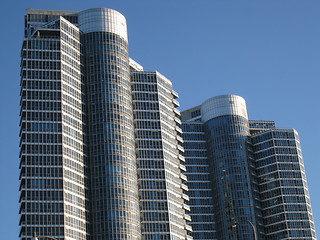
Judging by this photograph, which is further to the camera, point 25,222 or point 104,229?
point 104,229

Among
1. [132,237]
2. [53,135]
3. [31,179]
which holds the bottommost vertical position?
[132,237]

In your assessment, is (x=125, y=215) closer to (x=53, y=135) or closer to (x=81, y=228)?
(x=81, y=228)

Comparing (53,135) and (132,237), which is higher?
(53,135)

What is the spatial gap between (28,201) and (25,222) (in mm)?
6066

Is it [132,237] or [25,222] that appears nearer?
[25,222]

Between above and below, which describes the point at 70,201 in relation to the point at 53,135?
below

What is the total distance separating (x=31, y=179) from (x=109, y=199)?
2428cm

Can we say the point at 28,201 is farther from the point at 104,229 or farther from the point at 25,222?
the point at 104,229

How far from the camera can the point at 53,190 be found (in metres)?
190


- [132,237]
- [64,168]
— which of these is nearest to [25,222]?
[64,168]

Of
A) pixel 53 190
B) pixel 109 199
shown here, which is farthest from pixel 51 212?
pixel 109 199

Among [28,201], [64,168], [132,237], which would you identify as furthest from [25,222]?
[132,237]

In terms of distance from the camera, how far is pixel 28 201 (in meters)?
187

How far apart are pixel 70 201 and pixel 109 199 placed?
13015mm
